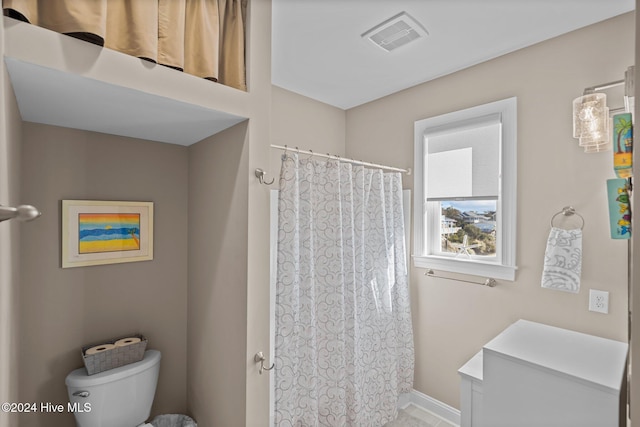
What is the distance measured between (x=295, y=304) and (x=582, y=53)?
7.06ft

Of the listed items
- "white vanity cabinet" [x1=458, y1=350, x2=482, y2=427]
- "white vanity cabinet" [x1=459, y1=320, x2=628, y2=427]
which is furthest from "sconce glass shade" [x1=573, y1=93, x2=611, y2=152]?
"white vanity cabinet" [x1=458, y1=350, x2=482, y2=427]

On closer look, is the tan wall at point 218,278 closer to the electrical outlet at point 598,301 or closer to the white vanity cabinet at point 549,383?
the white vanity cabinet at point 549,383

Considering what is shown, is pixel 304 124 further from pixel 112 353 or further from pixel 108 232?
pixel 112 353

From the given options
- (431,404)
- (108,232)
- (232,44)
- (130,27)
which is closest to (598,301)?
(431,404)

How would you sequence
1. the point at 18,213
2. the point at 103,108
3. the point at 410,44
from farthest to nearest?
1. the point at 410,44
2. the point at 103,108
3. the point at 18,213

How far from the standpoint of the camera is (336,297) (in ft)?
6.29

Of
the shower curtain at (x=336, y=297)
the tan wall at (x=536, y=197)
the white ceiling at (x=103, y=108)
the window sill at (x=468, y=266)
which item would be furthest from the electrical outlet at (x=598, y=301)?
the white ceiling at (x=103, y=108)

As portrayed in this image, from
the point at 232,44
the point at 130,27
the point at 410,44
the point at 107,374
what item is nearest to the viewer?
the point at 130,27

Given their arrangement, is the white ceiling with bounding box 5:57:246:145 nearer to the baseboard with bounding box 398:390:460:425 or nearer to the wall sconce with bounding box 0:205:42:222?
the wall sconce with bounding box 0:205:42:222

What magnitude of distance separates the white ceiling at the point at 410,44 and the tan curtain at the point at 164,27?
1.49ft

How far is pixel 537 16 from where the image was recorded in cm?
168

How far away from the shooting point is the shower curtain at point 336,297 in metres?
1.73

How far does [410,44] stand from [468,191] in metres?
1.09

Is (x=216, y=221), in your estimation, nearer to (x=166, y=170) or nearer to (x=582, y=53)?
(x=166, y=170)
